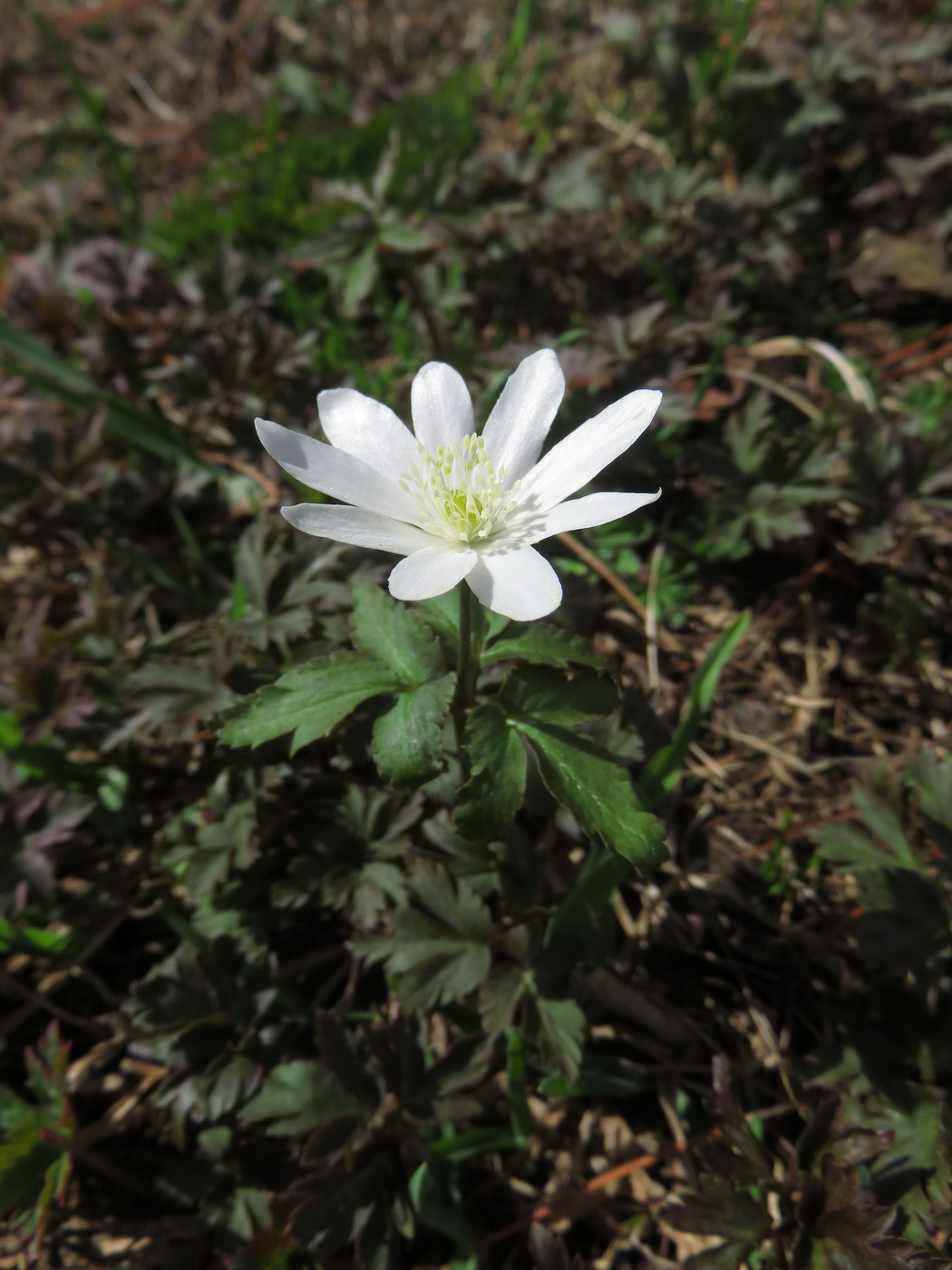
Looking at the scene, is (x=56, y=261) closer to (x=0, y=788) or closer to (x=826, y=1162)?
(x=0, y=788)

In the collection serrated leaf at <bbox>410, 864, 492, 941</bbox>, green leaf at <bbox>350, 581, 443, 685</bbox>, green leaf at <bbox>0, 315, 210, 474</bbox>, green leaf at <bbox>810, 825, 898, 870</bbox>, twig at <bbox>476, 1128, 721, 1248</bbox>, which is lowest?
twig at <bbox>476, 1128, 721, 1248</bbox>

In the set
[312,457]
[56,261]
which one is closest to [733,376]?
[312,457]

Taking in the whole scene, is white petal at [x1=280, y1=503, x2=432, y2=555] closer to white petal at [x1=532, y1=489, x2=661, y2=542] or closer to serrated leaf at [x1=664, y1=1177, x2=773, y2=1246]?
white petal at [x1=532, y1=489, x2=661, y2=542]

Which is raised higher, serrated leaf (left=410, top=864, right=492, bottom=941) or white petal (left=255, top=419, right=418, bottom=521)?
white petal (left=255, top=419, right=418, bottom=521)

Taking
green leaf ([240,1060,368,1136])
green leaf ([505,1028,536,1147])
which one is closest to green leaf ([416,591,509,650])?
green leaf ([505,1028,536,1147])

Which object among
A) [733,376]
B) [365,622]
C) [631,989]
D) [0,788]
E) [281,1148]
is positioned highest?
[733,376]

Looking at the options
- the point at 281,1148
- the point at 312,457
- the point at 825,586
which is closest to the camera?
the point at 312,457

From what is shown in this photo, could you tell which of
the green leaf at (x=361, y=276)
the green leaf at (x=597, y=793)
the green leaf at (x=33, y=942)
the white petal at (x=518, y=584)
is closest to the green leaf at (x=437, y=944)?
the green leaf at (x=597, y=793)
